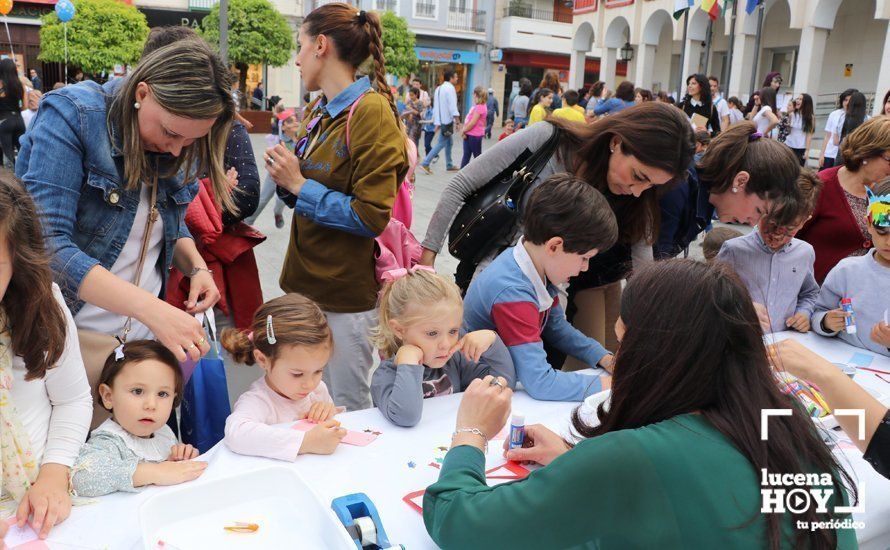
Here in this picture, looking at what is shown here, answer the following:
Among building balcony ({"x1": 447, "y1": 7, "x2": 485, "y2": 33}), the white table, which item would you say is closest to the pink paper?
the white table

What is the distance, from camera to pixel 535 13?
31766 mm

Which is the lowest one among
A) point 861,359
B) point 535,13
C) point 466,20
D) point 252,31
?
point 861,359

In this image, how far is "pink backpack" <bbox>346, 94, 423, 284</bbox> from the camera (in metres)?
2.46

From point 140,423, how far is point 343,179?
1.00 meters

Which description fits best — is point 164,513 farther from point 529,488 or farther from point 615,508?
point 615,508

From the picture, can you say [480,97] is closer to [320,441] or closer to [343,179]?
[343,179]

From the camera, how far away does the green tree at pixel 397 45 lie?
24.4m

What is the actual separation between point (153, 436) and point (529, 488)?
109cm

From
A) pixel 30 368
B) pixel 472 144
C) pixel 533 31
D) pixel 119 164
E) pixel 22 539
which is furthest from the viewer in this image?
pixel 533 31

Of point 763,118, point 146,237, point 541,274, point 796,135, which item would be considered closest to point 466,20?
point 763,118

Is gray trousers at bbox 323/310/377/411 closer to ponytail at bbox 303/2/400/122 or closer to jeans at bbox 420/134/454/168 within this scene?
ponytail at bbox 303/2/400/122

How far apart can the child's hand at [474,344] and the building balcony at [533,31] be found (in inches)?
1196

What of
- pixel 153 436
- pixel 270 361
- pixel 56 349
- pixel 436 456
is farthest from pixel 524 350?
pixel 56 349

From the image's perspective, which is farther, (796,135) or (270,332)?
(796,135)
